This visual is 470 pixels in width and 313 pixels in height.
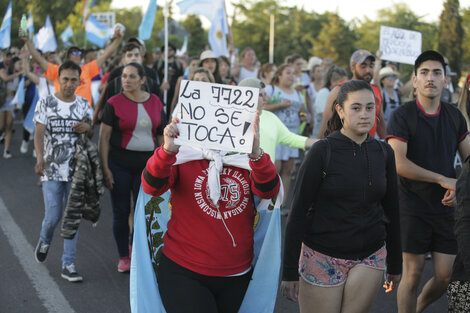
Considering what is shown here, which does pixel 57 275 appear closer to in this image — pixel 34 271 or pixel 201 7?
pixel 34 271

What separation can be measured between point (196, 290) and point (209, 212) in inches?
16.3

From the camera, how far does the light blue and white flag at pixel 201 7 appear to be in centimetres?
1135

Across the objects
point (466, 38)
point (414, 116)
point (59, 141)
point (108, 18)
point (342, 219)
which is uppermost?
point (466, 38)

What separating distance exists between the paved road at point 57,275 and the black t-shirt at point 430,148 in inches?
49.2

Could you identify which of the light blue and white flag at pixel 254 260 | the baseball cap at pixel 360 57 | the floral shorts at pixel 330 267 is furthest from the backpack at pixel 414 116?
the baseball cap at pixel 360 57

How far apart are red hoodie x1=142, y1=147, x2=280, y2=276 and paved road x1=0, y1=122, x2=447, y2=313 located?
79.4 inches

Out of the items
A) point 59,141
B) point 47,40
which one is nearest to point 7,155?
point 47,40

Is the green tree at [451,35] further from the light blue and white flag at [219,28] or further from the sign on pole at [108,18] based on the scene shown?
the light blue and white flag at [219,28]

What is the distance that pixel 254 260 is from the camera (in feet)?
11.5

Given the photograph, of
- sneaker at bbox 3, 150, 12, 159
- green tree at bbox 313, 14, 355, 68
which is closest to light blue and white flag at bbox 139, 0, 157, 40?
sneaker at bbox 3, 150, 12, 159

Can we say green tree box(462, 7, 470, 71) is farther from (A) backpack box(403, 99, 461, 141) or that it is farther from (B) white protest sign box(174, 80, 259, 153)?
Answer: (B) white protest sign box(174, 80, 259, 153)

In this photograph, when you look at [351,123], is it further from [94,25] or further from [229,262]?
[94,25]

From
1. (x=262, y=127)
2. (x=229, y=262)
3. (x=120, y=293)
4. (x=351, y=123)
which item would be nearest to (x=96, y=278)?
(x=120, y=293)

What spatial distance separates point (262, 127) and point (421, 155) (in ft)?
4.73
